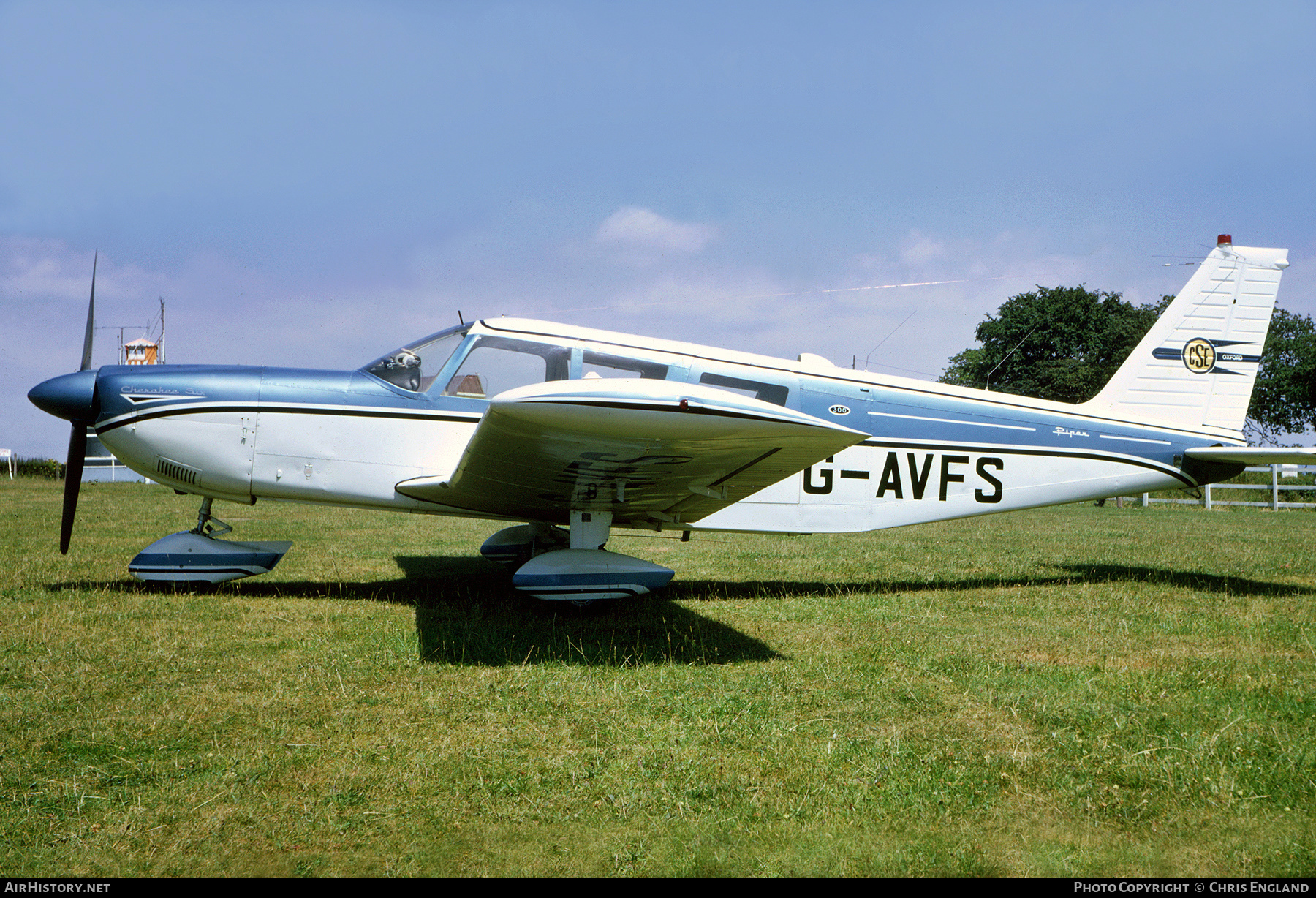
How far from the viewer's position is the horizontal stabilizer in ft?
22.4

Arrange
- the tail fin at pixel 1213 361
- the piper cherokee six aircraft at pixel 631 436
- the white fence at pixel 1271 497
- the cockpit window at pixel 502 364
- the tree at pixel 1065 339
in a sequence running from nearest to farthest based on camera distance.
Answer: the piper cherokee six aircraft at pixel 631 436, the cockpit window at pixel 502 364, the tail fin at pixel 1213 361, the white fence at pixel 1271 497, the tree at pixel 1065 339

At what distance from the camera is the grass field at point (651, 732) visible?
2.54m

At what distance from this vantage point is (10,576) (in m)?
7.04

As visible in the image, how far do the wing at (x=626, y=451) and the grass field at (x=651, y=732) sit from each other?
88cm

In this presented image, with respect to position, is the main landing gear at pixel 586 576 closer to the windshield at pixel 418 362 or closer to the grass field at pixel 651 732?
the grass field at pixel 651 732

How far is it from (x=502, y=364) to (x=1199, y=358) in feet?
23.5

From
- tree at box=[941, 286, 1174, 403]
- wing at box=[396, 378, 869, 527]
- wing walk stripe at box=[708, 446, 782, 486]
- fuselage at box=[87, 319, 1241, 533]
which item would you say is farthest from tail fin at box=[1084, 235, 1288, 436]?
tree at box=[941, 286, 1174, 403]

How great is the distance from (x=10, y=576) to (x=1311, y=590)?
486 inches

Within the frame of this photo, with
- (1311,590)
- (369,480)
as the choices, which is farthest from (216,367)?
(1311,590)

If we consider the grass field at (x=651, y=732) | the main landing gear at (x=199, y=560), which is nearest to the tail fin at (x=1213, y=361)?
the grass field at (x=651, y=732)

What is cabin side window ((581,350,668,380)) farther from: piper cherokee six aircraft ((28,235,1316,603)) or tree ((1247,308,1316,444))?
tree ((1247,308,1316,444))

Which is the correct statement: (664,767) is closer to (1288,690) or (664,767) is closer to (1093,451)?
(1288,690)

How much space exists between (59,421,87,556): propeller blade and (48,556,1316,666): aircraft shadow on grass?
52 cm
